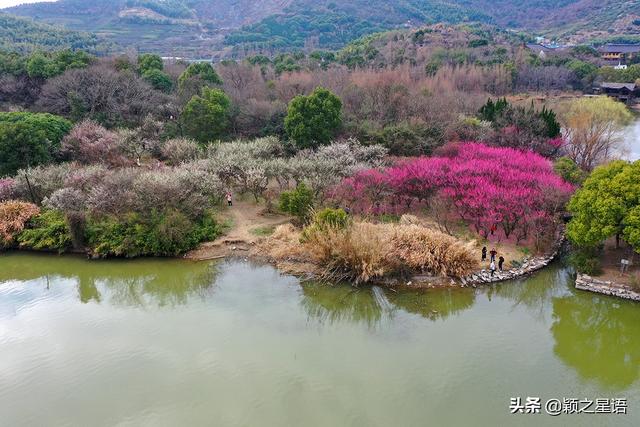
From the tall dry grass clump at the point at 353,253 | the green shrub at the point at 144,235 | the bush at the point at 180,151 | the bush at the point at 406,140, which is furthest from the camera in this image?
the bush at the point at 406,140

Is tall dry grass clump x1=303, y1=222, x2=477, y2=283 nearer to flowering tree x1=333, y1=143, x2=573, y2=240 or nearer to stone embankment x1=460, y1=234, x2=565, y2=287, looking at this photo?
stone embankment x1=460, y1=234, x2=565, y2=287

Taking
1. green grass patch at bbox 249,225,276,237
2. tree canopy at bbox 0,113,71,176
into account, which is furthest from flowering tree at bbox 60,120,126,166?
green grass patch at bbox 249,225,276,237

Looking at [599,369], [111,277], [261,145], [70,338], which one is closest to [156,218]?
[111,277]

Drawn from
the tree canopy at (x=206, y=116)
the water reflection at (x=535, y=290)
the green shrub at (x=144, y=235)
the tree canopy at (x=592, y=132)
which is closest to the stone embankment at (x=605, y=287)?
A: the water reflection at (x=535, y=290)

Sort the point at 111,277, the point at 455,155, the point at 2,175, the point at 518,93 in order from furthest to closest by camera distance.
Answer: the point at 518,93 → the point at 455,155 → the point at 2,175 → the point at 111,277

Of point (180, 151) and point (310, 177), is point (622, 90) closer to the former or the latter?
point (310, 177)

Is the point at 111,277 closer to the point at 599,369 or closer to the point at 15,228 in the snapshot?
the point at 15,228

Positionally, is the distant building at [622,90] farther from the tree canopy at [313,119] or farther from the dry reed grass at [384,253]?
the dry reed grass at [384,253]
